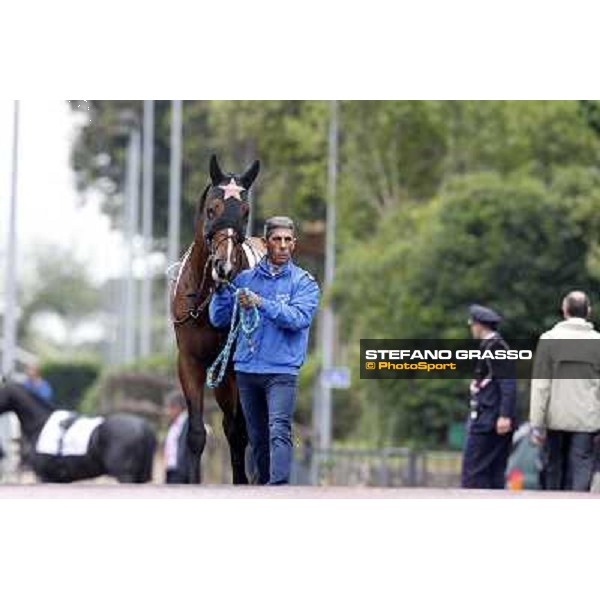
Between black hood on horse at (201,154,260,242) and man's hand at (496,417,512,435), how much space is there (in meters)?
4.12

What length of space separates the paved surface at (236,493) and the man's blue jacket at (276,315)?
0.87m

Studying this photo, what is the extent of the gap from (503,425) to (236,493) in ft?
13.3

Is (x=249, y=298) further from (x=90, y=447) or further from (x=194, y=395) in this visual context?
(x=90, y=447)

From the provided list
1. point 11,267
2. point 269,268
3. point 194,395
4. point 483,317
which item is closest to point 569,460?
point 483,317

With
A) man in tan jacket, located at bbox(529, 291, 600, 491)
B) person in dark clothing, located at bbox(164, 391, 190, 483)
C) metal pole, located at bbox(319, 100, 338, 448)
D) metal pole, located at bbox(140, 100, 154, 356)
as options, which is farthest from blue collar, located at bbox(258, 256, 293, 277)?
metal pole, located at bbox(140, 100, 154, 356)

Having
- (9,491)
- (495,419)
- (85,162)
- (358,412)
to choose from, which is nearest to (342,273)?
(358,412)

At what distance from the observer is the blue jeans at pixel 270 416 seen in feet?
49.0

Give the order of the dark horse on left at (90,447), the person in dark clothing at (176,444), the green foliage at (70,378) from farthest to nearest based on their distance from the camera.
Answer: the green foliage at (70,378)
the dark horse on left at (90,447)
the person in dark clothing at (176,444)

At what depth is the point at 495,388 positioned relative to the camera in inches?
713

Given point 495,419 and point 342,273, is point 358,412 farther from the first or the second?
point 495,419

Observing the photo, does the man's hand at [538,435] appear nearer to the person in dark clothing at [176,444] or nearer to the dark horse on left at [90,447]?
the person in dark clothing at [176,444]

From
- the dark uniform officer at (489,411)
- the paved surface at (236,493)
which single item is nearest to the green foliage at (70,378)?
the dark uniform officer at (489,411)

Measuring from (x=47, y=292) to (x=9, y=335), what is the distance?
2489 inches

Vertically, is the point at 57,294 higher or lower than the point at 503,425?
lower
